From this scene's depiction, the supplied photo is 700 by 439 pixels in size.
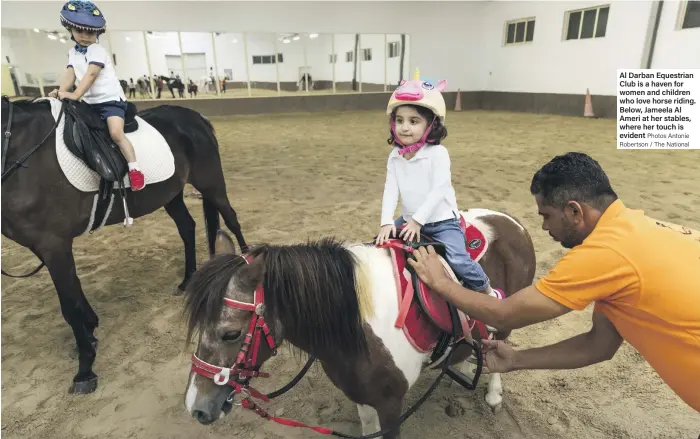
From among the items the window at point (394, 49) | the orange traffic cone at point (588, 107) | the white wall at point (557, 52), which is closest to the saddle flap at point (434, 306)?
the white wall at point (557, 52)

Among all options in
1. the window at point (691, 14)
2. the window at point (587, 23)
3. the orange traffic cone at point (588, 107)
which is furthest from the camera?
the orange traffic cone at point (588, 107)

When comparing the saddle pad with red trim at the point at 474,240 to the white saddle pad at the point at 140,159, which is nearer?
the saddle pad with red trim at the point at 474,240

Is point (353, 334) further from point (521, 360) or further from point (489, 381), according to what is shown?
point (489, 381)

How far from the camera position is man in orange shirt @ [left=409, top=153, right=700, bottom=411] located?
1061 millimetres

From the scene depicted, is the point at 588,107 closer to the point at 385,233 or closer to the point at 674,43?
the point at 674,43

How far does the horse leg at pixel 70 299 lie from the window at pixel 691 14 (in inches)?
521

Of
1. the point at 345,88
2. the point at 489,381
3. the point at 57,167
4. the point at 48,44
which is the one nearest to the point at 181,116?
the point at 57,167

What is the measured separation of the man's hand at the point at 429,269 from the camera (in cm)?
129

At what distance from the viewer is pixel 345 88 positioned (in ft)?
56.3

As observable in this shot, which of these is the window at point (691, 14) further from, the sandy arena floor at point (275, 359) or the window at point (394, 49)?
the window at point (394, 49)

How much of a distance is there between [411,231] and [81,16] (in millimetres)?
2302

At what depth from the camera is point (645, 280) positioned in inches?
41.9

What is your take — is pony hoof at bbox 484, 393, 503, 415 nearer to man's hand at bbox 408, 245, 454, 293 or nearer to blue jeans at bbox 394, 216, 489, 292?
blue jeans at bbox 394, 216, 489, 292

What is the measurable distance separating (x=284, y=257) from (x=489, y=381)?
1470mm
